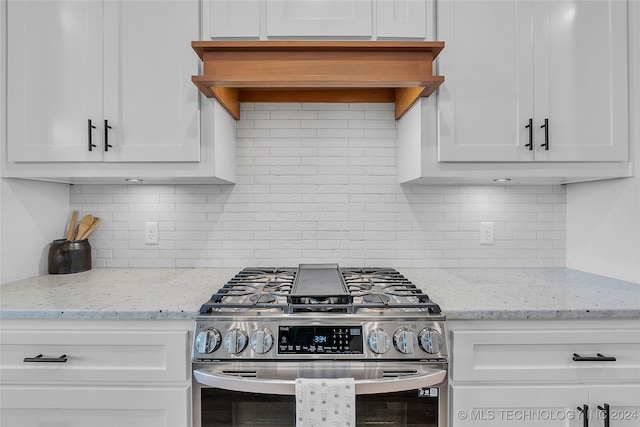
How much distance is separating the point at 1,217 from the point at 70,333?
764mm

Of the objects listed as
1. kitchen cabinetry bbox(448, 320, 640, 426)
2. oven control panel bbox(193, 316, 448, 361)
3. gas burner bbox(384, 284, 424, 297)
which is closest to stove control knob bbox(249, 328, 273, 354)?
oven control panel bbox(193, 316, 448, 361)

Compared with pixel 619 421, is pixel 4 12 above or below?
above

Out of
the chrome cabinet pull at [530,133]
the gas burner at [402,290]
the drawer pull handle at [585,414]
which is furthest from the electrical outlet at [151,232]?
the drawer pull handle at [585,414]

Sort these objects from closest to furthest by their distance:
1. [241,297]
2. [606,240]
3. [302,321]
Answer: [302,321], [241,297], [606,240]

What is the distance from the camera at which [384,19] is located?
1573 mm

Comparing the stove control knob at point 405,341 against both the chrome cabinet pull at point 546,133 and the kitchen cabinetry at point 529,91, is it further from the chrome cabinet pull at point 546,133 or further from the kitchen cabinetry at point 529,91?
the chrome cabinet pull at point 546,133

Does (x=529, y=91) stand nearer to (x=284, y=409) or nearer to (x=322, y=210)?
(x=322, y=210)

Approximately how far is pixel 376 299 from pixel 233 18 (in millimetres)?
1297

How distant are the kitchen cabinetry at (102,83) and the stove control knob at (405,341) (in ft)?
3.57

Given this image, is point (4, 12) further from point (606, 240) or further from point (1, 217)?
point (606, 240)

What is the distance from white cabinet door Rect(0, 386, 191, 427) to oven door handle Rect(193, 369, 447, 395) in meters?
0.14

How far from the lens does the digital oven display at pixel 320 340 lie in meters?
1.20

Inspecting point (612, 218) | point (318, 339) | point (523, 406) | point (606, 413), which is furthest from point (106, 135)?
point (612, 218)

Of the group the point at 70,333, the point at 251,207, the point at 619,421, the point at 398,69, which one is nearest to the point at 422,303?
the point at 619,421
